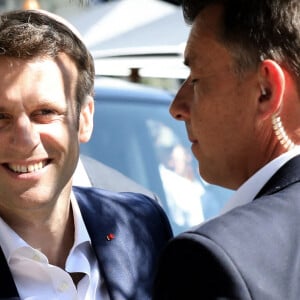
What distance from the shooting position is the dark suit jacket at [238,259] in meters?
1.69

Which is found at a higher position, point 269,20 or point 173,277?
point 269,20

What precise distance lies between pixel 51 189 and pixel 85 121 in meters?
0.36

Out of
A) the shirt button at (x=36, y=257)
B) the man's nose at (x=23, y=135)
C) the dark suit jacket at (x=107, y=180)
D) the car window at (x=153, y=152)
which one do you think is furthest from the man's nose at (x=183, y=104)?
the car window at (x=153, y=152)

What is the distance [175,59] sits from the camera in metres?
7.38

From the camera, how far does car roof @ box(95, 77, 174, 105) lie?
488 cm

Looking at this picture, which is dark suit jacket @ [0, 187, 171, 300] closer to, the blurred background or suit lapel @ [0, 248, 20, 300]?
suit lapel @ [0, 248, 20, 300]

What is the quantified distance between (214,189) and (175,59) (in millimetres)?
3078

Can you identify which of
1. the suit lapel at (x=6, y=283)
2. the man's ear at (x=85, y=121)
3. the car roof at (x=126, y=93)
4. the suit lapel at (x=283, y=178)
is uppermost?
the suit lapel at (x=283, y=178)

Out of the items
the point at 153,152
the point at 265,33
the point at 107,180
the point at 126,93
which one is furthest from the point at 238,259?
the point at 126,93

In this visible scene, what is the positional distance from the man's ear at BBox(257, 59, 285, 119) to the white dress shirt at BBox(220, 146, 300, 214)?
111 mm

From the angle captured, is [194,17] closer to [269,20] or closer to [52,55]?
[269,20]

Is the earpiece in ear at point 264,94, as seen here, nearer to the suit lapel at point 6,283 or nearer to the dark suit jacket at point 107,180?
the suit lapel at point 6,283

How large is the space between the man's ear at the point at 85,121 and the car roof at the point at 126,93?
1863 millimetres

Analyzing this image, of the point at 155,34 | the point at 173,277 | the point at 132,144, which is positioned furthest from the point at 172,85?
the point at 173,277
